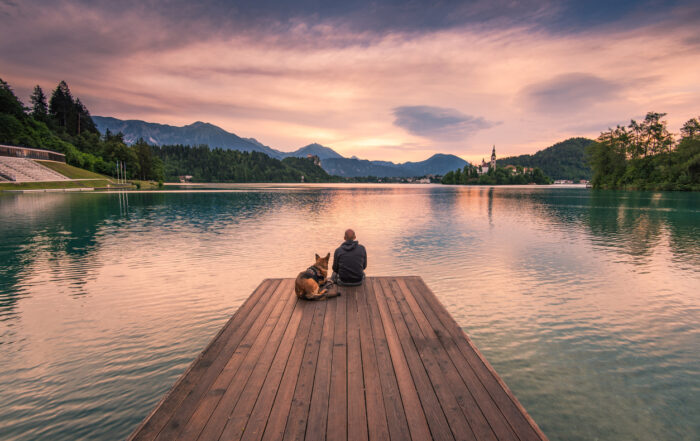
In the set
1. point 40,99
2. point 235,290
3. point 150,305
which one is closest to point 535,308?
point 235,290

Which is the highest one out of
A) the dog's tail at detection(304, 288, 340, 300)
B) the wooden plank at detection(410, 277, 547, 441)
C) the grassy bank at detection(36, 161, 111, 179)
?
the grassy bank at detection(36, 161, 111, 179)

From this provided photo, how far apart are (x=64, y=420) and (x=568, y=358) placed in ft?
37.5

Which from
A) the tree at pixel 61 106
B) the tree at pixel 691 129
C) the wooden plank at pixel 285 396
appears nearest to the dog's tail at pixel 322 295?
the wooden plank at pixel 285 396

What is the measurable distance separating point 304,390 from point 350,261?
17.3 feet

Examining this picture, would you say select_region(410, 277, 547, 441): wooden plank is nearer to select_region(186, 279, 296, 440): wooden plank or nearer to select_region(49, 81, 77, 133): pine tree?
select_region(186, 279, 296, 440): wooden plank

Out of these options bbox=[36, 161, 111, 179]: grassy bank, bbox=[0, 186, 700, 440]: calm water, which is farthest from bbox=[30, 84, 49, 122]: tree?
bbox=[0, 186, 700, 440]: calm water

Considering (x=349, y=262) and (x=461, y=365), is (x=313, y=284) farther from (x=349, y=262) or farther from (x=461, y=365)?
(x=461, y=365)

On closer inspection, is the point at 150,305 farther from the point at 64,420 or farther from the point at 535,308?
the point at 535,308

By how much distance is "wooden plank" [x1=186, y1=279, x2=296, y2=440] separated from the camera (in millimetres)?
4056

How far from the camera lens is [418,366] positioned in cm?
565

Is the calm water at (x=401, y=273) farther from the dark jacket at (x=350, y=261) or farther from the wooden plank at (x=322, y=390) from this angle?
the dark jacket at (x=350, y=261)

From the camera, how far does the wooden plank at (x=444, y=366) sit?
4176 mm

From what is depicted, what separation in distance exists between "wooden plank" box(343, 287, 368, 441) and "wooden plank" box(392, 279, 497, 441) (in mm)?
1273

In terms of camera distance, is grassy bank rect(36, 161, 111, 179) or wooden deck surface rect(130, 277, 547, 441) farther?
grassy bank rect(36, 161, 111, 179)
